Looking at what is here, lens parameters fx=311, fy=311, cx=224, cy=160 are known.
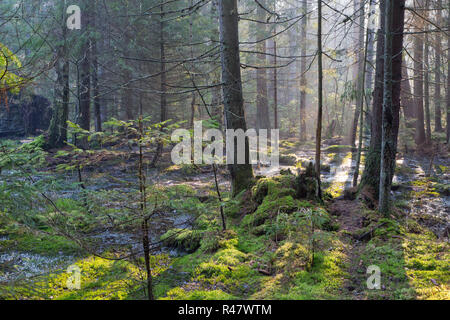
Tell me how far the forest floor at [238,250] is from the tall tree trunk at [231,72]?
2.21 ft

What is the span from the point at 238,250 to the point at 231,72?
420cm

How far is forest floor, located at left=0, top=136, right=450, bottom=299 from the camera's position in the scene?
11.9 feet

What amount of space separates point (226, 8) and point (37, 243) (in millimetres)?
6406

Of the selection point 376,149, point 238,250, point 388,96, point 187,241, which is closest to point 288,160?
point 376,149

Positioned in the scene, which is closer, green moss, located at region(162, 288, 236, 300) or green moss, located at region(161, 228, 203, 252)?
green moss, located at region(162, 288, 236, 300)

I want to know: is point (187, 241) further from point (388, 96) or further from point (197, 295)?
point (388, 96)

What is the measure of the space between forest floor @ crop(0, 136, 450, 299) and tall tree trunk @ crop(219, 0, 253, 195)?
0.67 metres

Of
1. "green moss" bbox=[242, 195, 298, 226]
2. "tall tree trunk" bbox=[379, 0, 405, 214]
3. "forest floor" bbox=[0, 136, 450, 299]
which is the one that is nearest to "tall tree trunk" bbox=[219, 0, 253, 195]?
"forest floor" bbox=[0, 136, 450, 299]

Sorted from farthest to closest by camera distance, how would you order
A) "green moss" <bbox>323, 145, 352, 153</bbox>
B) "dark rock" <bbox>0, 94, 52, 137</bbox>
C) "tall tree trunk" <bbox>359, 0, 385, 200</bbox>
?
1. "dark rock" <bbox>0, 94, 52, 137</bbox>
2. "green moss" <bbox>323, 145, 352, 153</bbox>
3. "tall tree trunk" <bbox>359, 0, 385, 200</bbox>

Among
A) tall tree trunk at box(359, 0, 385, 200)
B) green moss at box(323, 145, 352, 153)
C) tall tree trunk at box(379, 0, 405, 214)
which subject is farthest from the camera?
green moss at box(323, 145, 352, 153)

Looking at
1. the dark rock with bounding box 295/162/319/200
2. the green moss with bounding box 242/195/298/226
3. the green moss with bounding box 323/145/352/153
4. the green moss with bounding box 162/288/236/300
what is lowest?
the green moss with bounding box 162/288/236/300

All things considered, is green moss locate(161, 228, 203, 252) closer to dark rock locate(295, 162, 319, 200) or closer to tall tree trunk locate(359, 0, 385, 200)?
dark rock locate(295, 162, 319, 200)

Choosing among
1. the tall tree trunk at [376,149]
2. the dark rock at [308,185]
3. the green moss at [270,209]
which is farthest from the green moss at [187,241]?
the tall tree trunk at [376,149]
